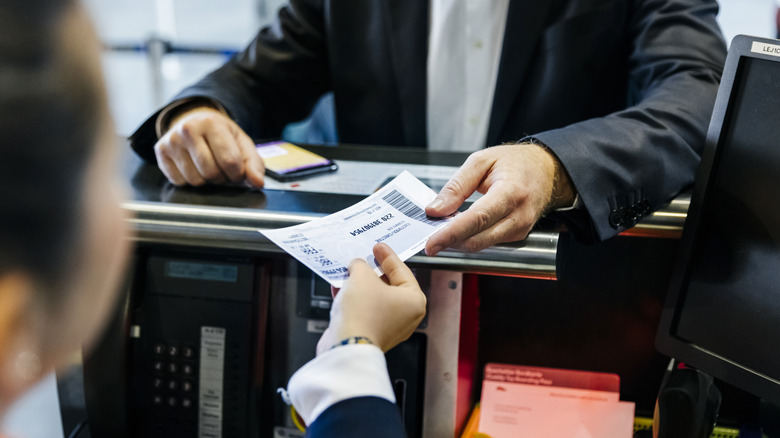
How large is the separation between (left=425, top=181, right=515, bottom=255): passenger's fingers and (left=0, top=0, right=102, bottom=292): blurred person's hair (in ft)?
1.45

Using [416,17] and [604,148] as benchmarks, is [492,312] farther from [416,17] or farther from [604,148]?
[416,17]

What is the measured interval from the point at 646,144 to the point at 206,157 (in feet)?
2.06

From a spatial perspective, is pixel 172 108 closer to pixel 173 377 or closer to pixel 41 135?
pixel 173 377

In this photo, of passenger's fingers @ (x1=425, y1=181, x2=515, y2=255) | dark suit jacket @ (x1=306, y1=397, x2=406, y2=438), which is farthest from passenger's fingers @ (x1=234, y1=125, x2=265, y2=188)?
dark suit jacket @ (x1=306, y1=397, x2=406, y2=438)

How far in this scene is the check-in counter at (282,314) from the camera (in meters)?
0.95

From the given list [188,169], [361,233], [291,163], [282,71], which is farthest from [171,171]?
[282,71]

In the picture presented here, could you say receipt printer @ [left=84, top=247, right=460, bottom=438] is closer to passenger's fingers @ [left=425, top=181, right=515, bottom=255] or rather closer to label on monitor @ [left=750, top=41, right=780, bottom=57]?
passenger's fingers @ [left=425, top=181, right=515, bottom=255]

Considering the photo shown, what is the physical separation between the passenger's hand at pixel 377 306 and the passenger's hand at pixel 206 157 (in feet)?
1.12

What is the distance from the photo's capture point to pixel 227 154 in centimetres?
105

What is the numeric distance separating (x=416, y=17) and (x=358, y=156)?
48cm

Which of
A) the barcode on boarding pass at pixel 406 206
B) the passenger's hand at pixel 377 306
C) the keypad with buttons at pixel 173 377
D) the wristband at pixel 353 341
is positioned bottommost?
the keypad with buttons at pixel 173 377

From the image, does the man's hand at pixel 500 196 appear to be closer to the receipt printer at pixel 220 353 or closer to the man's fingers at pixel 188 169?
the receipt printer at pixel 220 353

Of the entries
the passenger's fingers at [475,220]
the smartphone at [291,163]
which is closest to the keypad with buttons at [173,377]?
the smartphone at [291,163]

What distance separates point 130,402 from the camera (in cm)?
101
